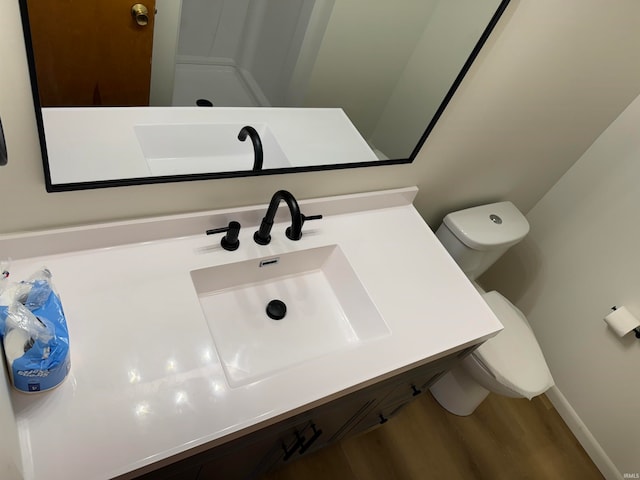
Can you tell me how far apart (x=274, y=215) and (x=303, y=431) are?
594mm

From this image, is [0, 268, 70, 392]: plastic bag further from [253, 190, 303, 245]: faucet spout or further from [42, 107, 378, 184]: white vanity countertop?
[253, 190, 303, 245]: faucet spout

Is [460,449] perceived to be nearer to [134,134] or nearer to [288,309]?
[288,309]

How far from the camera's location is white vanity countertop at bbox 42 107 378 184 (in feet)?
2.91

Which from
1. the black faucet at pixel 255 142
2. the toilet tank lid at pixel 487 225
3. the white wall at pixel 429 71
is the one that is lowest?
the toilet tank lid at pixel 487 225

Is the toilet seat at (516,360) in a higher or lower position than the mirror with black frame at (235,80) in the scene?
lower

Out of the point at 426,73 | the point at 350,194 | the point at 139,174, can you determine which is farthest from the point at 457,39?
the point at 139,174

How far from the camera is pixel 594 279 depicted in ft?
6.63

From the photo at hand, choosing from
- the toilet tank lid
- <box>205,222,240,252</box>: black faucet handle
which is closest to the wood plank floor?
the toilet tank lid

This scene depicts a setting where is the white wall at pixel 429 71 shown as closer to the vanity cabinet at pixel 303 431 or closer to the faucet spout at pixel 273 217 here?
the faucet spout at pixel 273 217

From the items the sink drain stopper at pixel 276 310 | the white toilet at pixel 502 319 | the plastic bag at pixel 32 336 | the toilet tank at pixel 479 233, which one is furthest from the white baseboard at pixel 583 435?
the plastic bag at pixel 32 336

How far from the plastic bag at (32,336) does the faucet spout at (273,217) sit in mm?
511

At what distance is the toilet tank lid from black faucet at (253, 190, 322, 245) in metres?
0.72

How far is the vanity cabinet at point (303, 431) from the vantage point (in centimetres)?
95

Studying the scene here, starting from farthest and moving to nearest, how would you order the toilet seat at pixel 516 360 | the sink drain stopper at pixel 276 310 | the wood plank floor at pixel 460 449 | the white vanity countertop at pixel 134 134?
the wood plank floor at pixel 460 449, the toilet seat at pixel 516 360, the sink drain stopper at pixel 276 310, the white vanity countertop at pixel 134 134
